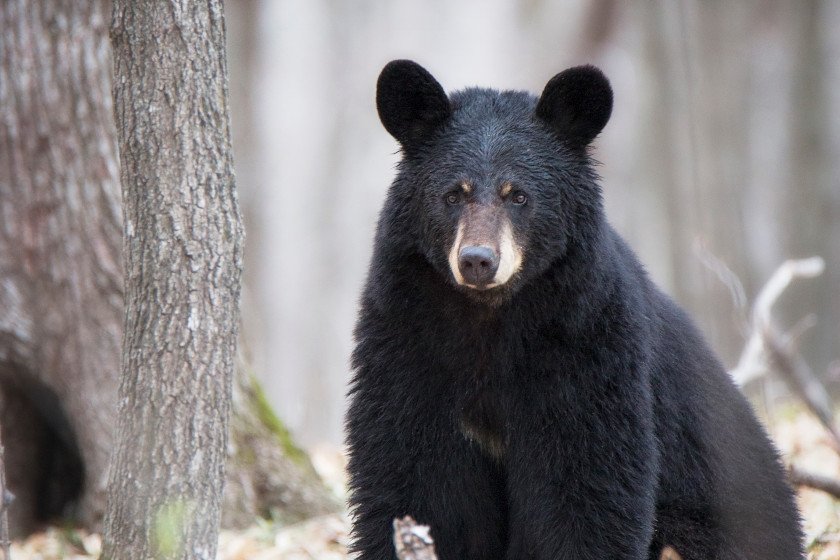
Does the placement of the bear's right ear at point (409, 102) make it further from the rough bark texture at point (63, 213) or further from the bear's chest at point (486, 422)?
the rough bark texture at point (63, 213)

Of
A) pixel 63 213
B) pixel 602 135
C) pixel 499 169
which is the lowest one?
pixel 63 213

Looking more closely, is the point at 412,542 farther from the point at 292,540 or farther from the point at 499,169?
the point at 292,540

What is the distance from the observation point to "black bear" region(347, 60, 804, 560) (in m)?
3.17

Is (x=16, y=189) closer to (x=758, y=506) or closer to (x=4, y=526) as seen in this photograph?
(x=4, y=526)

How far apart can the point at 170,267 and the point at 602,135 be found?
10.9m

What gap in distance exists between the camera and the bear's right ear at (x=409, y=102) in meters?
3.31

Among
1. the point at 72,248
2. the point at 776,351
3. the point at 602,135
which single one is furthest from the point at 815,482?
the point at 602,135

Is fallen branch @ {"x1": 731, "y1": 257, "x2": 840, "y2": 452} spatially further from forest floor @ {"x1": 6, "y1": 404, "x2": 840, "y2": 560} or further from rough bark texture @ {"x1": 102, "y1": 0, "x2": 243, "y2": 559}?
rough bark texture @ {"x1": 102, "y1": 0, "x2": 243, "y2": 559}

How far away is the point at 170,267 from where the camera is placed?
10.2 ft

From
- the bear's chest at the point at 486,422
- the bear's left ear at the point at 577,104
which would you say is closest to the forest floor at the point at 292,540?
the bear's chest at the point at 486,422

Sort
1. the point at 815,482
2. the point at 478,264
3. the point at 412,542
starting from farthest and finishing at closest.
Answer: the point at 815,482
the point at 478,264
the point at 412,542

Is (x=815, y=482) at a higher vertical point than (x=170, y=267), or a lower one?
lower

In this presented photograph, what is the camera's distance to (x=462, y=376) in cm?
328

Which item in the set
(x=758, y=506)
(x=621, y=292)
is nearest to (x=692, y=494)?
(x=758, y=506)
